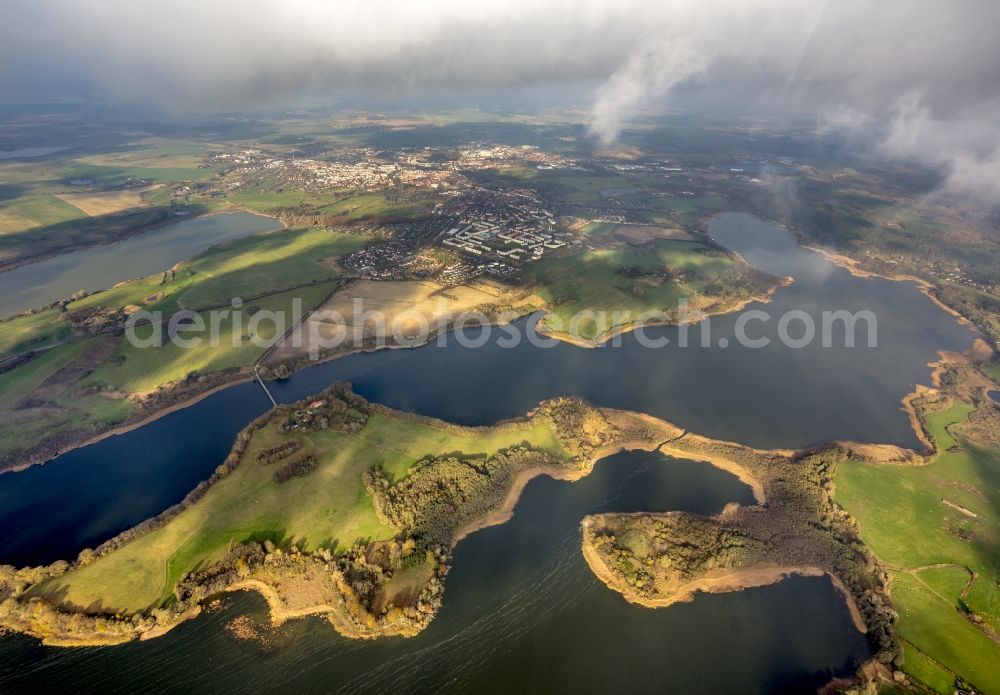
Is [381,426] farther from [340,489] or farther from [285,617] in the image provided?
[285,617]

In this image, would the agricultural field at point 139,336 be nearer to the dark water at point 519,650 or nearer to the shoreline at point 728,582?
the dark water at point 519,650

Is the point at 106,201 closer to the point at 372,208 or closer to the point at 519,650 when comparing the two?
the point at 372,208

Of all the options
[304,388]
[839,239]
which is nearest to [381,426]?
[304,388]

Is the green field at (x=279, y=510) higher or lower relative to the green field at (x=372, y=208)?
lower

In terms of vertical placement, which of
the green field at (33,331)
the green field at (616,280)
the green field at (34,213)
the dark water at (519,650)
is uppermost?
the green field at (616,280)

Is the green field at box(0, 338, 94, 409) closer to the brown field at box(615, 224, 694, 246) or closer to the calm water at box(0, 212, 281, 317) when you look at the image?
the calm water at box(0, 212, 281, 317)

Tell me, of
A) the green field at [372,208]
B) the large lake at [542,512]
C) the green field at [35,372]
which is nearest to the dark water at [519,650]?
the large lake at [542,512]
